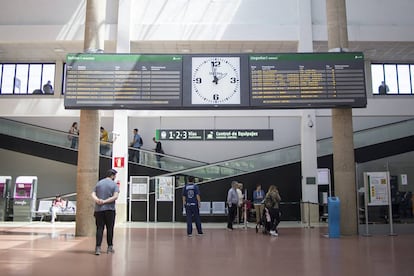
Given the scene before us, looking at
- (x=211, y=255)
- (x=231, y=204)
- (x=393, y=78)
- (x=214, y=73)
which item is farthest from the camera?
(x=393, y=78)

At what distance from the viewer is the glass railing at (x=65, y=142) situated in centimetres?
1762

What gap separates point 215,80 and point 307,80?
2264mm

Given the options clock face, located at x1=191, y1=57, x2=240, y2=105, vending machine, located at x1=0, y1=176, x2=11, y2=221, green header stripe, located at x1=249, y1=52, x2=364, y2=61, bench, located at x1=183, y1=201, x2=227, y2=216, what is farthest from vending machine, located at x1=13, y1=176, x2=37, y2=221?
green header stripe, located at x1=249, y1=52, x2=364, y2=61

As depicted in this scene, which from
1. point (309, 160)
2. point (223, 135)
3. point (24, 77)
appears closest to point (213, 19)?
point (223, 135)

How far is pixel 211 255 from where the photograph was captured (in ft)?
24.9

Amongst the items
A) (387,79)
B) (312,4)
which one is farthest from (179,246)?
(387,79)

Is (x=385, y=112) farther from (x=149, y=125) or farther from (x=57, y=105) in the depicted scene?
(x=57, y=105)

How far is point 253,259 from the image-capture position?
23.4 ft

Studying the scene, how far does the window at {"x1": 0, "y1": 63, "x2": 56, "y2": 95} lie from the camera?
20500mm

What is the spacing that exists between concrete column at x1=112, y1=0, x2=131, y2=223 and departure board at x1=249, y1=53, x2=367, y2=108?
767 centimetres

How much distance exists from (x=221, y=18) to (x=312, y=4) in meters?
3.81

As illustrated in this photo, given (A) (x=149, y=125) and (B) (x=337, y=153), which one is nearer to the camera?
(B) (x=337, y=153)

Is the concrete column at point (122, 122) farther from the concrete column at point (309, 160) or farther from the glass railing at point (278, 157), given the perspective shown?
the concrete column at point (309, 160)

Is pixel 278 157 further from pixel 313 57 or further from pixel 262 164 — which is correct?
pixel 313 57
